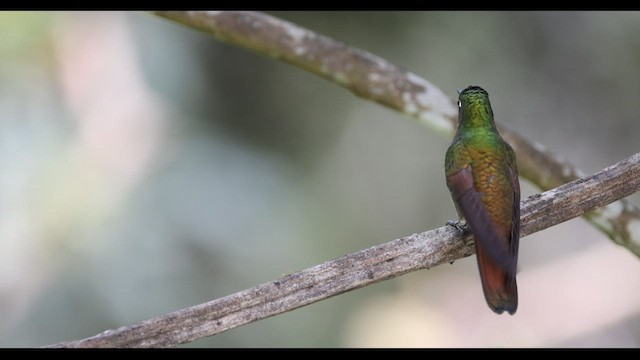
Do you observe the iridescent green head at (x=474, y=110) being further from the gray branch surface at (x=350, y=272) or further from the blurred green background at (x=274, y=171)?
the blurred green background at (x=274, y=171)

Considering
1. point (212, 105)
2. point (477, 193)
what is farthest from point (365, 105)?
point (477, 193)

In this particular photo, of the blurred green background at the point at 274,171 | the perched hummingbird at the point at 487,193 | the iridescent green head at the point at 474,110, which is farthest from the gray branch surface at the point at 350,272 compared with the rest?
the blurred green background at the point at 274,171

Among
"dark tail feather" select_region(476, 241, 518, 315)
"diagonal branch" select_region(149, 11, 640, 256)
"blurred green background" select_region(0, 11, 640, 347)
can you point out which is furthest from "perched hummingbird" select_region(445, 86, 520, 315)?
"blurred green background" select_region(0, 11, 640, 347)

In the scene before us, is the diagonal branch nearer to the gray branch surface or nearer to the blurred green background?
the gray branch surface

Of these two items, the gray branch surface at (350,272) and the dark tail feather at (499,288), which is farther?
the dark tail feather at (499,288)

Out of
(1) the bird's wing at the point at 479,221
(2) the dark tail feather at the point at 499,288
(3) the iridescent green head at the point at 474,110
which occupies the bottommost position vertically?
(2) the dark tail feather at the point at 499,288

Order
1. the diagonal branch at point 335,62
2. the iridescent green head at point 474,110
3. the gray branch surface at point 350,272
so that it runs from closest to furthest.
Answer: the gray branch surface at point 350,272
the iridescent green head at point 474,110
the diagonal branch at point 335,62
